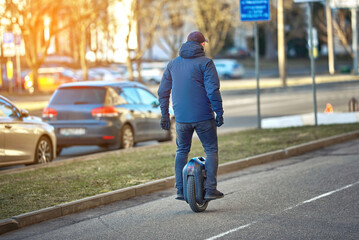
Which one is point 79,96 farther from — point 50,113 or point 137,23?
point 137,23

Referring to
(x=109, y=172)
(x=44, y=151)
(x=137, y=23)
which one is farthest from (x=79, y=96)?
(x=137, y=23)

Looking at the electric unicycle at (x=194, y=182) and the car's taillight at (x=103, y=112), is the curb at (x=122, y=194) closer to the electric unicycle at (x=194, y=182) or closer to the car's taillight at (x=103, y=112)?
the electric unicycle at (x=194, y=182)

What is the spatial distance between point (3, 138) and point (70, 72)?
37.3m

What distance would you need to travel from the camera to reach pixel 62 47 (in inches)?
3172

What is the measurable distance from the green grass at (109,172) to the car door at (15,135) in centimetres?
80

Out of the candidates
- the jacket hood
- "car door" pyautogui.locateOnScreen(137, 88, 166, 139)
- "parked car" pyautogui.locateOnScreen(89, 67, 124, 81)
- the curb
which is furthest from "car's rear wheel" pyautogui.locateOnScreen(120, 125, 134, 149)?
"parked car" pyautogui.locateOnScreen(89, 67, 124, 81)

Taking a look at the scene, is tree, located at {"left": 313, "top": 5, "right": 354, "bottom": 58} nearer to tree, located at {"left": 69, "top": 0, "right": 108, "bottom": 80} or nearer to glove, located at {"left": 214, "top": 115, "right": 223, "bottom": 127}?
tree, located at {"left": 69, "top": 0, "right": 108, "bottom": 80}

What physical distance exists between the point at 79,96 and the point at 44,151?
2.28 meters

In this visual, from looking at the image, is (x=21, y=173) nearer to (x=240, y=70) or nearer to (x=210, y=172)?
(x=210, y=172)

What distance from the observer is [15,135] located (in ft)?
41.7

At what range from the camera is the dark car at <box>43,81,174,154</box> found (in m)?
15.4

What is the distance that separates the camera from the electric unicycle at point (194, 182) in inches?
321

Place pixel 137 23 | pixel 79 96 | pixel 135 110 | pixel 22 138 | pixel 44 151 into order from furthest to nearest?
1. pixel 137 23
2. pixel 135 110
3. pixel 79 96
4. pixel 44 151
5. pixel 22 138

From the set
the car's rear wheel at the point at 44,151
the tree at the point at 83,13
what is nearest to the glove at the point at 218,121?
the car's rear wheel at the point at 44,151
